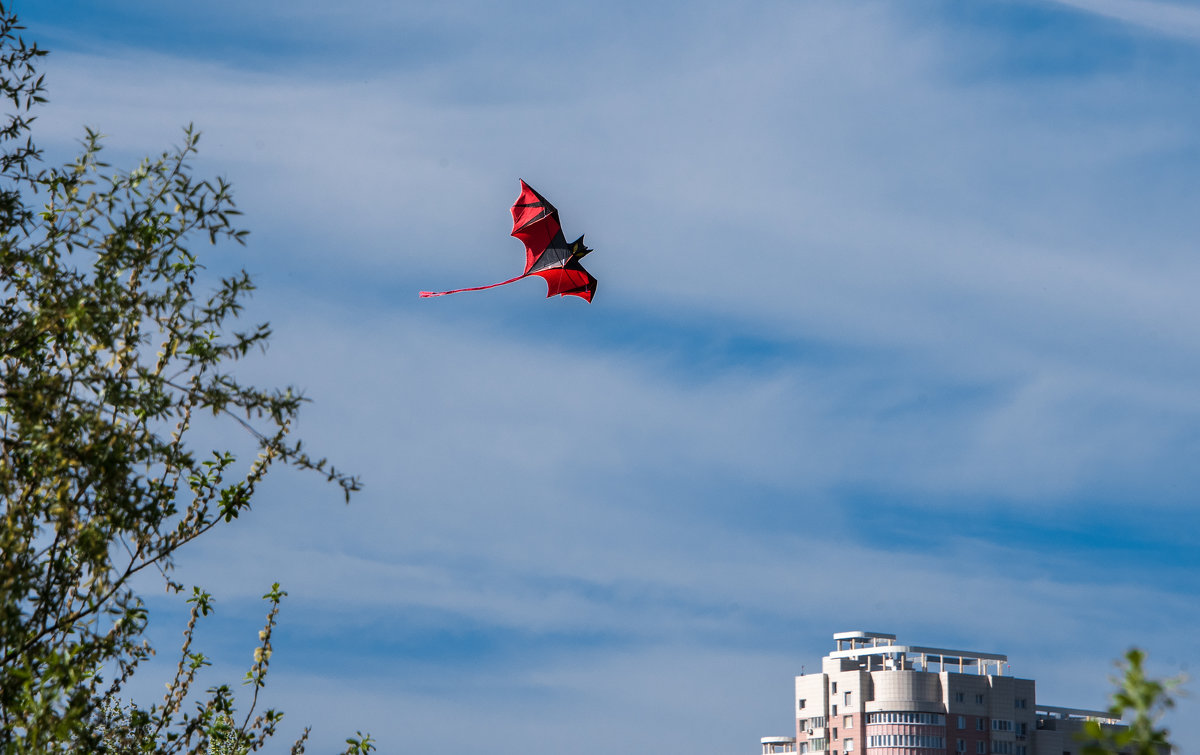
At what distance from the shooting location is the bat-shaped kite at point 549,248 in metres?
27.3

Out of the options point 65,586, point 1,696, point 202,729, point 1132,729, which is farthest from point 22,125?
point 1132,729

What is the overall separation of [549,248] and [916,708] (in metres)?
96.9

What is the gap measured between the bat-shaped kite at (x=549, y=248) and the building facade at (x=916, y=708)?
94789 millimetres

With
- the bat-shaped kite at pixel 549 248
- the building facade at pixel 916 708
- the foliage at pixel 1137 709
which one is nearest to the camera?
the foliage at pixel 1137 709

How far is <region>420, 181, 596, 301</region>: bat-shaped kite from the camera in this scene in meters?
27.3

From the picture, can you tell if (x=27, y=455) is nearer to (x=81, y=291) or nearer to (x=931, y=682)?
(x=81, y=291)

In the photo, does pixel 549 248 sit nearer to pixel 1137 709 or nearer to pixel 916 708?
pixel 1137 709

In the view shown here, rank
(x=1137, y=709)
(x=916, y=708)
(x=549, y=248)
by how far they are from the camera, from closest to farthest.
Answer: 1. (x=1137, y=709)
2. (x=549, y=248)
3. (x=916, y=708)

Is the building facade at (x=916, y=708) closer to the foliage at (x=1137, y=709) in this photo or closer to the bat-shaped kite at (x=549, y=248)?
the bat-shaped kite at (x=549, y=248)

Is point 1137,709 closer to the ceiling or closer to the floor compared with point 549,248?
closer to the floor

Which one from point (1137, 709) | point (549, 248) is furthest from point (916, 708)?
point (1137, 709)

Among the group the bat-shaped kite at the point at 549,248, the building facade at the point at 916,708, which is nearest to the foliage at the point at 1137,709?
the bat-shaped kite at the point at 549,248

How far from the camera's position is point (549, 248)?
27344 millimetres

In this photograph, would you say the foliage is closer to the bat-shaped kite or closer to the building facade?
the bat-shaped kite
